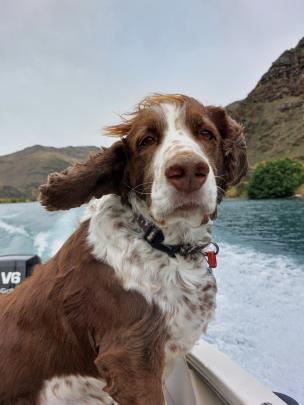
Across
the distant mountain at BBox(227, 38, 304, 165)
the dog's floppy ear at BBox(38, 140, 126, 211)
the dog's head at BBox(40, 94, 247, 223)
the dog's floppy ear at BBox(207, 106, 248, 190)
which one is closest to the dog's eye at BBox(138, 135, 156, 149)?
the dog's head at BBox(40, 94, 247, 223)

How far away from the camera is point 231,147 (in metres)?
2.68

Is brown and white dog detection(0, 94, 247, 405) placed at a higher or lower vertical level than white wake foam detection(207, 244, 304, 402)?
higher

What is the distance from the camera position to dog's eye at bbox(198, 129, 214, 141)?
93.8 inches

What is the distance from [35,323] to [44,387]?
351 millimetres

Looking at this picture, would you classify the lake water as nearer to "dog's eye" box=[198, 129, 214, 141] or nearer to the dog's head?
the dog's head

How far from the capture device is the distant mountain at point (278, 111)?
344 ft

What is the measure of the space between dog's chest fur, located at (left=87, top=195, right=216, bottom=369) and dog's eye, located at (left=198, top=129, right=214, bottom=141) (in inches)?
23.5

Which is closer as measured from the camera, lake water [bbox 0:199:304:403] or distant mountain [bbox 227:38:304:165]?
lake water [bbox 0:199:304:403]

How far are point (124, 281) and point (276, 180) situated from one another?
60.4 m

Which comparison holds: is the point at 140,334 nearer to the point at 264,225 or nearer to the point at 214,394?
the point at 214,394

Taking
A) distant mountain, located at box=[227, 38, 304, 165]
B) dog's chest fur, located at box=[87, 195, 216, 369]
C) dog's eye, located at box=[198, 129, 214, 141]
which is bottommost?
dog's chest fur, located at box=[87, 195, 216, 369]

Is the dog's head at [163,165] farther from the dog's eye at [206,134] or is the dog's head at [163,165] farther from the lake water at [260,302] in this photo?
the lake water at [260,302]

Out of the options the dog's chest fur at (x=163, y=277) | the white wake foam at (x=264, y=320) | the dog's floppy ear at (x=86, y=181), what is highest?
the dog's floppy ear at (x=86, y=181)

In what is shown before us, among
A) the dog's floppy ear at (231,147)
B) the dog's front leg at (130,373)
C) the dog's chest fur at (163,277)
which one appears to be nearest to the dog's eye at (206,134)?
the dog's floppy ear at (231,147)
